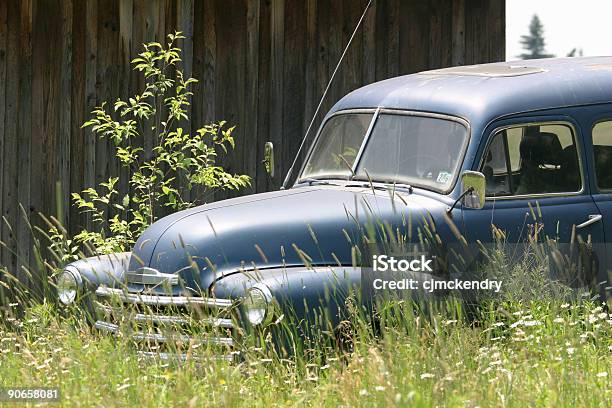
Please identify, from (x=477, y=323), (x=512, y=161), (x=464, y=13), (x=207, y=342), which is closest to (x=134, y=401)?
(x=207, y=342)

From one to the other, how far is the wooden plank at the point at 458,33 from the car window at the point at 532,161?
3800 millimetres

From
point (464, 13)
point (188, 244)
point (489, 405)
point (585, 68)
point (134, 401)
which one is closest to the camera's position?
point (489, 405)

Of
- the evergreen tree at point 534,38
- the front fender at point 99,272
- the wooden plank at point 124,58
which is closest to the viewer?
the front fender at point 99,272

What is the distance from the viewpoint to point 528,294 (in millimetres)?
6312

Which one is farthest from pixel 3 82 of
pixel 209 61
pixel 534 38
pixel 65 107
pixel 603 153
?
pixel 534 38

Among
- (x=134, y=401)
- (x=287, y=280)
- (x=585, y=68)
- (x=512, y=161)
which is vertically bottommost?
(x=134, y=401)

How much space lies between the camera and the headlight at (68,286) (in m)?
6.77

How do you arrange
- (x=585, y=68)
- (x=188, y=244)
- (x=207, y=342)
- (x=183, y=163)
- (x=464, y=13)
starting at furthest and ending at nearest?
(x=464, y=13) → (x=183, y=163) → (x=585, y=68) → (x=188, y=244) → (x=207, y=342)

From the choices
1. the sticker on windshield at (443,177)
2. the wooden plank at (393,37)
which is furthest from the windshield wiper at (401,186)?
the wooden plank at (393,37)

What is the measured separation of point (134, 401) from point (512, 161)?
2634 mm

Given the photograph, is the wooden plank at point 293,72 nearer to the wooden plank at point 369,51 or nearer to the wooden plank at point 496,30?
the wooden plank at point 369,51

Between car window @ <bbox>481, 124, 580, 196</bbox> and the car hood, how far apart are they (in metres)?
0.40

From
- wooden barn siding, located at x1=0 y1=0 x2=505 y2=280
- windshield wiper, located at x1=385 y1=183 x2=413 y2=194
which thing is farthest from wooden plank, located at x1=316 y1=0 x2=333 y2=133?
windshield wiper, located at x1=385 y1=183 x2=413 y2=194

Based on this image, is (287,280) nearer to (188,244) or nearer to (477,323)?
(188,244)
